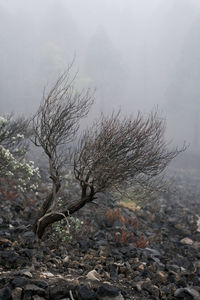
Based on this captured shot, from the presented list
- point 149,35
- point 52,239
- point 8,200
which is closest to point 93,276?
point 52,239

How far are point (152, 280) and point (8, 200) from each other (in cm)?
524

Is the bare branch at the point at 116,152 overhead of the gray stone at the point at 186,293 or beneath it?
overhead

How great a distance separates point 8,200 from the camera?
945cm

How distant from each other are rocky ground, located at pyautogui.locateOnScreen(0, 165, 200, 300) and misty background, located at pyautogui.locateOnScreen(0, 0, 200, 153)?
28718mm

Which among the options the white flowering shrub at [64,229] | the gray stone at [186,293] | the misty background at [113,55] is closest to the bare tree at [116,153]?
the white flowering shrub at [64,229]

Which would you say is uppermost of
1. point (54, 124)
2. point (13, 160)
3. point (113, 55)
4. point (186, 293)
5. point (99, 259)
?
point (113, 55)

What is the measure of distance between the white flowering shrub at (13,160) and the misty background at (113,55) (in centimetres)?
2668

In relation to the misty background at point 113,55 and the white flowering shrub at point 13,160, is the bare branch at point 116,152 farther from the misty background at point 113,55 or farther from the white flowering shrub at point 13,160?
the misty background at point 113,55

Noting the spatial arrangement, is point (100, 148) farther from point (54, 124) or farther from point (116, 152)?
point (54, 124)

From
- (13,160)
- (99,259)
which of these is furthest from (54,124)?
(99,259)

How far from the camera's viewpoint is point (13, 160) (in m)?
7.16

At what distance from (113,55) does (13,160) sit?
38408mm

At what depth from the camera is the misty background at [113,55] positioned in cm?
4072

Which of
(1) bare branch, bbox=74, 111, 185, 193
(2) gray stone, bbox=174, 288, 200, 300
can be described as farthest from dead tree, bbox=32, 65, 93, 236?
(2) gray stone, bbox=174, 288, 200, 300
